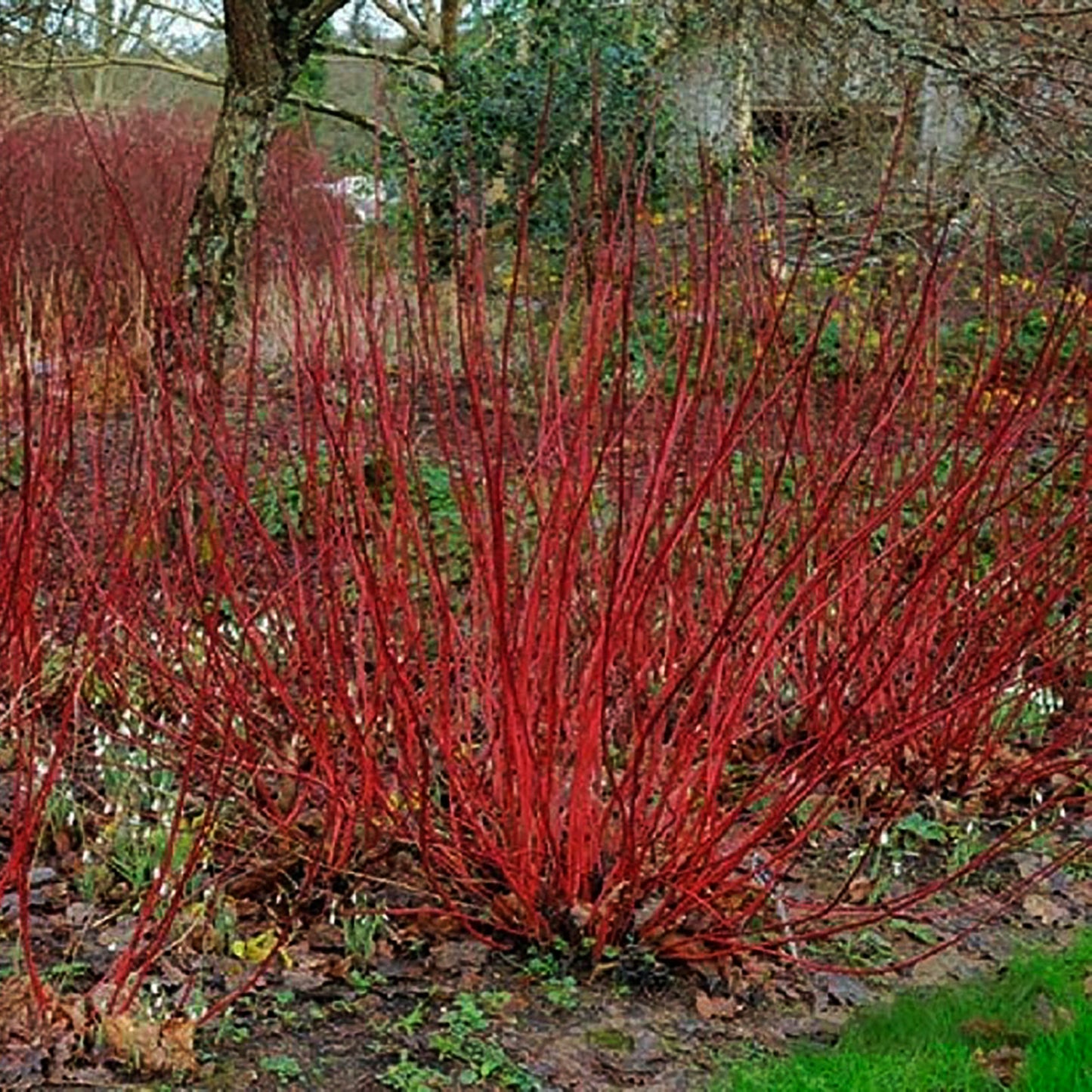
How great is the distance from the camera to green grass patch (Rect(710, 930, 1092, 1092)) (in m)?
2.72

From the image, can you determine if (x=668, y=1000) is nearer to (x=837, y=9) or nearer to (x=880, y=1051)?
(x=880, y=1051)

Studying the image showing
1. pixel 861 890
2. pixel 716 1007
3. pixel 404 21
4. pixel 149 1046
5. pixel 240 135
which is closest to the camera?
pixel 149 1046

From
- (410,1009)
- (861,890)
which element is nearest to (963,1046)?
(861,890)

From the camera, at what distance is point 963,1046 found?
2.91 m

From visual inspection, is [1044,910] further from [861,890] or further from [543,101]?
[543,101]

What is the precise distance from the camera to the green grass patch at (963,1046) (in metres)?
2.72

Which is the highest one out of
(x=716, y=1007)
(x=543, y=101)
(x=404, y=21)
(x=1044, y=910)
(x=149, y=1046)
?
(x=404, y=21)

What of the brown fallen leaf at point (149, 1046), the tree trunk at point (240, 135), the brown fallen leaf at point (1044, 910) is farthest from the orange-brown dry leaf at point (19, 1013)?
the tree trunk at point (240, 135)

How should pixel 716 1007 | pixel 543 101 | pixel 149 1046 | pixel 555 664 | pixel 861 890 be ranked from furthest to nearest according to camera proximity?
pixel 543 101 < pixel 861 890 < pixel 716 1007 < pixel 555 664 < pixel 149 1046

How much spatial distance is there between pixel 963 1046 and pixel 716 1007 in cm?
46

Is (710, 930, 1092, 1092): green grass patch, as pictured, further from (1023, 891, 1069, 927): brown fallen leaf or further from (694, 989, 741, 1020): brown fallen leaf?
(1023, 891, 1069, 927): brown fallen leaf

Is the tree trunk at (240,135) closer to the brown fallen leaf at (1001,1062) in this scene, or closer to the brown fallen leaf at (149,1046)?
the brown fallen leaf at (149,1046)

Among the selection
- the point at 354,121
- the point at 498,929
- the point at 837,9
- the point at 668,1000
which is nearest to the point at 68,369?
the point at 498,929

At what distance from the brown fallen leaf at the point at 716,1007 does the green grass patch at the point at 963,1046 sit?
0.18 metres
